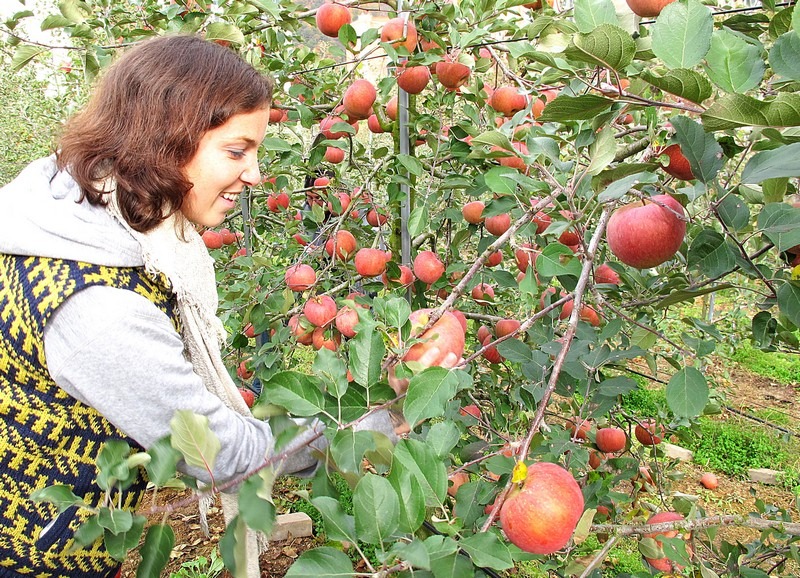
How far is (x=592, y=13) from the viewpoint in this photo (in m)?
0.77

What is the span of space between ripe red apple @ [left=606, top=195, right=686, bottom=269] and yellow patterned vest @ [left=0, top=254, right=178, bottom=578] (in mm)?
797

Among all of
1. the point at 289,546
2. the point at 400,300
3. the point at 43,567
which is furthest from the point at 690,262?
the point at 289,546

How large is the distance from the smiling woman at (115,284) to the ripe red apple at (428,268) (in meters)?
0.58

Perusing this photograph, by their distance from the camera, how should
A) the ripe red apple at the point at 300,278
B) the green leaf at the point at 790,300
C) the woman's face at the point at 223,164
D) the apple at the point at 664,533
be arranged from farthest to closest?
1. the ripe red apple at the point at 300,278
2. the apple at the point at 664,533
3. the woman's face at the point at 223,164
4. the green leaf at the point at 790,300

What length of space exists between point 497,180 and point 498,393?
88cm

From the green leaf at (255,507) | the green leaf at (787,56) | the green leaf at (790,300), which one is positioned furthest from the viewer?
the green leaf at (790,300)

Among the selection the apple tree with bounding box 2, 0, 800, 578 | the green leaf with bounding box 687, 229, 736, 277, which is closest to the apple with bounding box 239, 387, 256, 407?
the apple tree with bounding box 2, 0, 800, 578

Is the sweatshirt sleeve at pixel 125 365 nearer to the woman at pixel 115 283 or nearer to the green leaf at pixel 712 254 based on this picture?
the woman at pixel 115 283

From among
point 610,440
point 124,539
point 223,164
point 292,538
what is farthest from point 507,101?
point 292,538

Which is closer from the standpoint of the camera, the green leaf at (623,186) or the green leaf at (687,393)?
the green leaf at (623,186)

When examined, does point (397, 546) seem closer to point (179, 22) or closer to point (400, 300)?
point (400, 300)

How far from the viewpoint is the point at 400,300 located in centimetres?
82

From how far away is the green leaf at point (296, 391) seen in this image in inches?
29.3

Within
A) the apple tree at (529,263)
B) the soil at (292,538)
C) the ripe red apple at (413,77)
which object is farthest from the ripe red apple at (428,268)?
the soil at (292,538)
